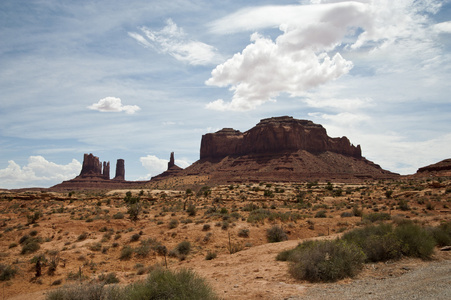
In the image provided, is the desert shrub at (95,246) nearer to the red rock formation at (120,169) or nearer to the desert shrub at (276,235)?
the desert shrub at (276,235)

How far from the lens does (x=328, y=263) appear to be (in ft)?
Result: 33.4

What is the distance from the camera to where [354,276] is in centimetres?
995

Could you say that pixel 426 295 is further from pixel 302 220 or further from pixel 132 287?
pixel 302 220

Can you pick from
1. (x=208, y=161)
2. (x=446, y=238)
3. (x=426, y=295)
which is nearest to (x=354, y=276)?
(x=426, y=295)

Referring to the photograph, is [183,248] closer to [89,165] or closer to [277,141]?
[277,141]

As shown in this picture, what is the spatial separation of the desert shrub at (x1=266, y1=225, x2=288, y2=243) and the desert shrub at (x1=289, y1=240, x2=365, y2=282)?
8653 mm

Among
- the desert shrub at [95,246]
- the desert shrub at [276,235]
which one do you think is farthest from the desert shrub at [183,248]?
the desert shrub at [276,235]

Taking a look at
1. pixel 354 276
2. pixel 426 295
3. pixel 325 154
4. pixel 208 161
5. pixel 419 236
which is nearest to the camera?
pixel 426 295

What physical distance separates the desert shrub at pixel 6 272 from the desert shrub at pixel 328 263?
13.7 m

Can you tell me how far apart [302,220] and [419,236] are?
42.2ft

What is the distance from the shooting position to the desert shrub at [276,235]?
19.6 meters

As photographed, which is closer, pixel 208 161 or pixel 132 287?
pixel 132 287

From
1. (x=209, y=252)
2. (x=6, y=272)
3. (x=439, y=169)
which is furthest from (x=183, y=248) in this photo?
(x=439, y=169)

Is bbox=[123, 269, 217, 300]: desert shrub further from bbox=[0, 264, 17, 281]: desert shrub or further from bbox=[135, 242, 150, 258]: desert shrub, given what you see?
bbox=[0, 264, 17, 281]: desert shrub
